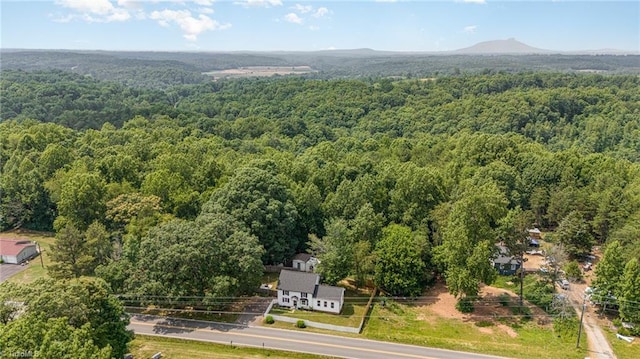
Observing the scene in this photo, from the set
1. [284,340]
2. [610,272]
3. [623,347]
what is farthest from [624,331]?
[284,340]

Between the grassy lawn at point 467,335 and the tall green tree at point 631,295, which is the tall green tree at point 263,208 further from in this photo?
the tall green tree at point 631,295

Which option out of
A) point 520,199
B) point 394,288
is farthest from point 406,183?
point 520,199

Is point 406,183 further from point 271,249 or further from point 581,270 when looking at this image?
point 581,270

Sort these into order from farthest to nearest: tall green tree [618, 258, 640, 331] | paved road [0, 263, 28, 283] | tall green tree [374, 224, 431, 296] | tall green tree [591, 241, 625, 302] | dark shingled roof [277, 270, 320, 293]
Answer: paved road [0, 263, 28, 283]
tall green tree [374, 224, 431, 296]
dark shingled roof [277, 270, 320, 293]
tall green tree [591, 241, 625, 302]
tall green tree [618, 258, 640, 331]

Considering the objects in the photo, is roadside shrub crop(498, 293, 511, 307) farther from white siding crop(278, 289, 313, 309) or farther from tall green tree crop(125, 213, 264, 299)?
tall green tree crop(125, 213, 264, 299)

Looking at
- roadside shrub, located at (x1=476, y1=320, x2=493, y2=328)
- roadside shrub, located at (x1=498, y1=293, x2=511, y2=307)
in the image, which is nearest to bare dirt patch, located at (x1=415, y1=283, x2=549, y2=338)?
roadside shrub, located at (x1=476, y1=320, x2=493, y2=328)

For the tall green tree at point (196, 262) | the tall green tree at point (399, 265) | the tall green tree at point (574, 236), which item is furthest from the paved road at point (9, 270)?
the tall green tree at point (574, 236)
